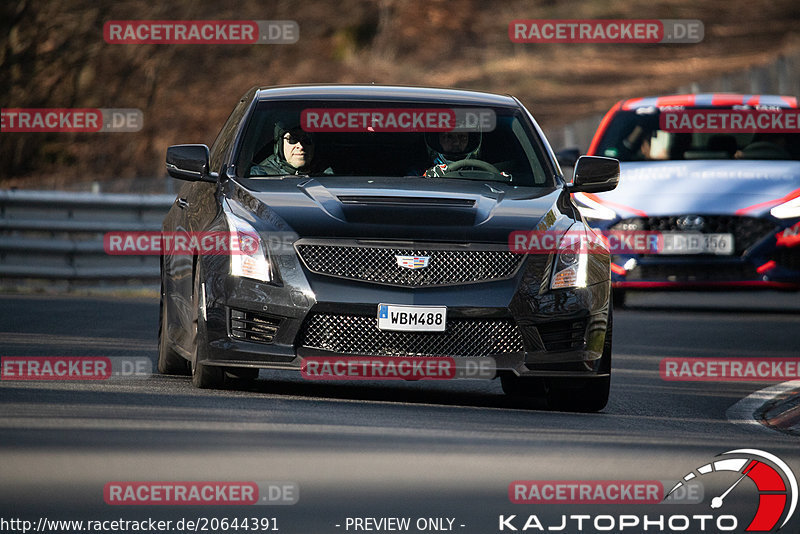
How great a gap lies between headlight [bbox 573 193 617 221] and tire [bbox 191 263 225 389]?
7511 mm

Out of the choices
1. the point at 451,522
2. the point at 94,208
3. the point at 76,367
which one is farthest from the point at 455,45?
the point at 451,522

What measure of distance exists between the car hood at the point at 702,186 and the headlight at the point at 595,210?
0.06m

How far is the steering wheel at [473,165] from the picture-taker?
10.7 metres

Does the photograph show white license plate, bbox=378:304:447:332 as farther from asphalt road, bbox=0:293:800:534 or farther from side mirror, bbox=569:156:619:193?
side mirror, bbox=569:156:619:193

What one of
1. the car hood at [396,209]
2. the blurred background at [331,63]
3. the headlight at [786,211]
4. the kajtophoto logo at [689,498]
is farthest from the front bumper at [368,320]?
the blurred background at [331,63]

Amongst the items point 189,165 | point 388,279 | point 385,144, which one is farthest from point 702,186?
point 388,279

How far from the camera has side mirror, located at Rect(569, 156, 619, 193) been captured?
1088cm

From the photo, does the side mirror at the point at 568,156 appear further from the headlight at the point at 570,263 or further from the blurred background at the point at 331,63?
the headlight at the point at 570,263

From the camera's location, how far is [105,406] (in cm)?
930

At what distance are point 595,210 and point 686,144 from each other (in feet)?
4.55

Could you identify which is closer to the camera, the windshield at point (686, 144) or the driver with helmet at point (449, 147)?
the driver with helmet at point (449, 147)

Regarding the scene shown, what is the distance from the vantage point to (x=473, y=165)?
425 inches

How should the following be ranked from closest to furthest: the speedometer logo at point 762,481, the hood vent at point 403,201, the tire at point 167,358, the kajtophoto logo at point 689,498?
1. the kajtophoto logo at point 689,498
2. the speedometer logo at point 762,481
3. the hood vent at point 403,201
4. the tire at point 167,358

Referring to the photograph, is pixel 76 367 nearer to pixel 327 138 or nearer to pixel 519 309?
pixel 327 138
